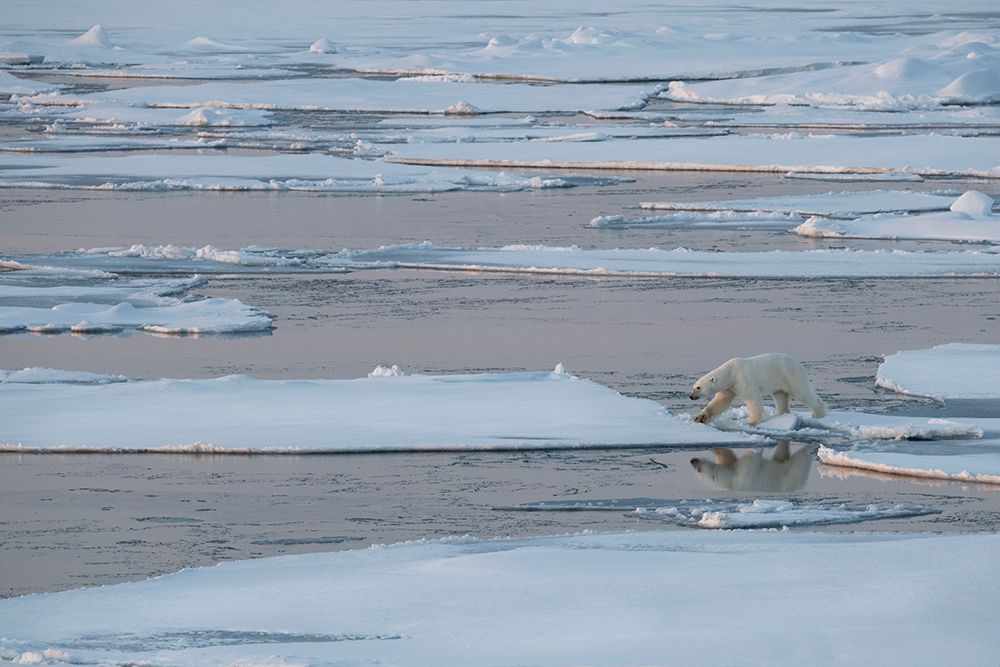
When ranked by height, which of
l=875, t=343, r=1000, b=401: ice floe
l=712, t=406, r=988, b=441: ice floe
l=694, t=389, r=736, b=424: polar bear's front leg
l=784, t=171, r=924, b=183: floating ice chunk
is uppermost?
l=694, t=389, r=736, b=424: polar bear's front leg

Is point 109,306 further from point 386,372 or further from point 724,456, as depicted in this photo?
point 724,456

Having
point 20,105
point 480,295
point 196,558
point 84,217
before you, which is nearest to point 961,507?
point 196,558

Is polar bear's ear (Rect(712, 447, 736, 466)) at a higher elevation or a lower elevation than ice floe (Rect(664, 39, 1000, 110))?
lower

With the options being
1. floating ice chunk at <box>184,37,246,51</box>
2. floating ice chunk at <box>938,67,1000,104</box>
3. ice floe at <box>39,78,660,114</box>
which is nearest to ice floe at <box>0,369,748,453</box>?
ice floe at <box>39,78,660,114</box>

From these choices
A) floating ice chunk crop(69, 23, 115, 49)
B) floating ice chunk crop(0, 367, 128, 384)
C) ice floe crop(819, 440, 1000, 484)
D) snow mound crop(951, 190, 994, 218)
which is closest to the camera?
ice floe crop(819, 440, 1000, 484)

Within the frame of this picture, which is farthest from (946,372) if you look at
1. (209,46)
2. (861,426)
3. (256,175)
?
(209,46)

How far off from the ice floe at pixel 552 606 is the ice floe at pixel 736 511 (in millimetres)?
391

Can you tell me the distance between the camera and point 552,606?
5.43m

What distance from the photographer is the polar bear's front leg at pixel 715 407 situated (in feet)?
27.6

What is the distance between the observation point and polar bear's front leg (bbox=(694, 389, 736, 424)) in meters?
8.42

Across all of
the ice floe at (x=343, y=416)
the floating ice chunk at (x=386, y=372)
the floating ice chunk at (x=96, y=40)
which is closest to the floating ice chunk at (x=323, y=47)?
the floating ice chunk at (x=96, y=40)

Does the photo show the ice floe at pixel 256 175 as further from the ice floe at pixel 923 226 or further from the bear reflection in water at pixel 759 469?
the bear reflection in water at pixel 759 469

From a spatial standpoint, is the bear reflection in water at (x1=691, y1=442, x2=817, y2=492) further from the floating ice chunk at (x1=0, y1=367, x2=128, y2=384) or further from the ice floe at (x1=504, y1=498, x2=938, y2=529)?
the floating ice chunk at (x1=0, y1=367, x2=128, y2=384)

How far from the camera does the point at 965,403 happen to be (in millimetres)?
8875
